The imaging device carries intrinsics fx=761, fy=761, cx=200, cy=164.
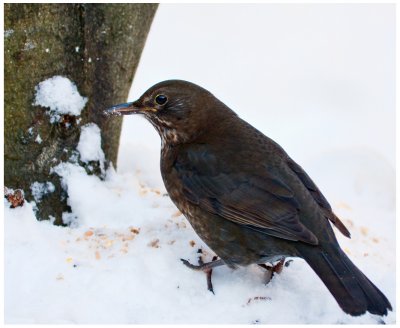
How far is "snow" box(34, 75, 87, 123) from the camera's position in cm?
539

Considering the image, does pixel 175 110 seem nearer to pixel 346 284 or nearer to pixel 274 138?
pixel 346 284

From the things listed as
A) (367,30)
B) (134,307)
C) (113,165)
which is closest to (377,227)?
(113,165)

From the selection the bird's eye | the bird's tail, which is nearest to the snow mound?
the bird's eye

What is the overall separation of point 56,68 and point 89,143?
63 cm

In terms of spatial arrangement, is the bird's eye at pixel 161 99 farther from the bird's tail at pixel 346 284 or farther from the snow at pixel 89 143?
the bird's tail at pixel 346 284

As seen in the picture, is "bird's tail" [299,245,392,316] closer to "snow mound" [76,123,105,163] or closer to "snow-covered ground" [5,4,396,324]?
"snow-covered ground" [5,4,396,324]

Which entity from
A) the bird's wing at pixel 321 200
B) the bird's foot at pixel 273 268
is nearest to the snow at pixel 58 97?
the bird's wing at pixel 321 200

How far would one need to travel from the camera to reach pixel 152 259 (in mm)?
4996

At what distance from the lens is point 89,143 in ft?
18.7

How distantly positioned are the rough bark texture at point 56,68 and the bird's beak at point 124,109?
1.01 ft

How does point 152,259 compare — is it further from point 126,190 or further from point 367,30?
point 367,30

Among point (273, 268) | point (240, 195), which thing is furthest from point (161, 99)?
point (273, 268)

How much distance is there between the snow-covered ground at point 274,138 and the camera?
4.69 m

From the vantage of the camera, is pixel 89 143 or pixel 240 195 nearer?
pixel 240 195
